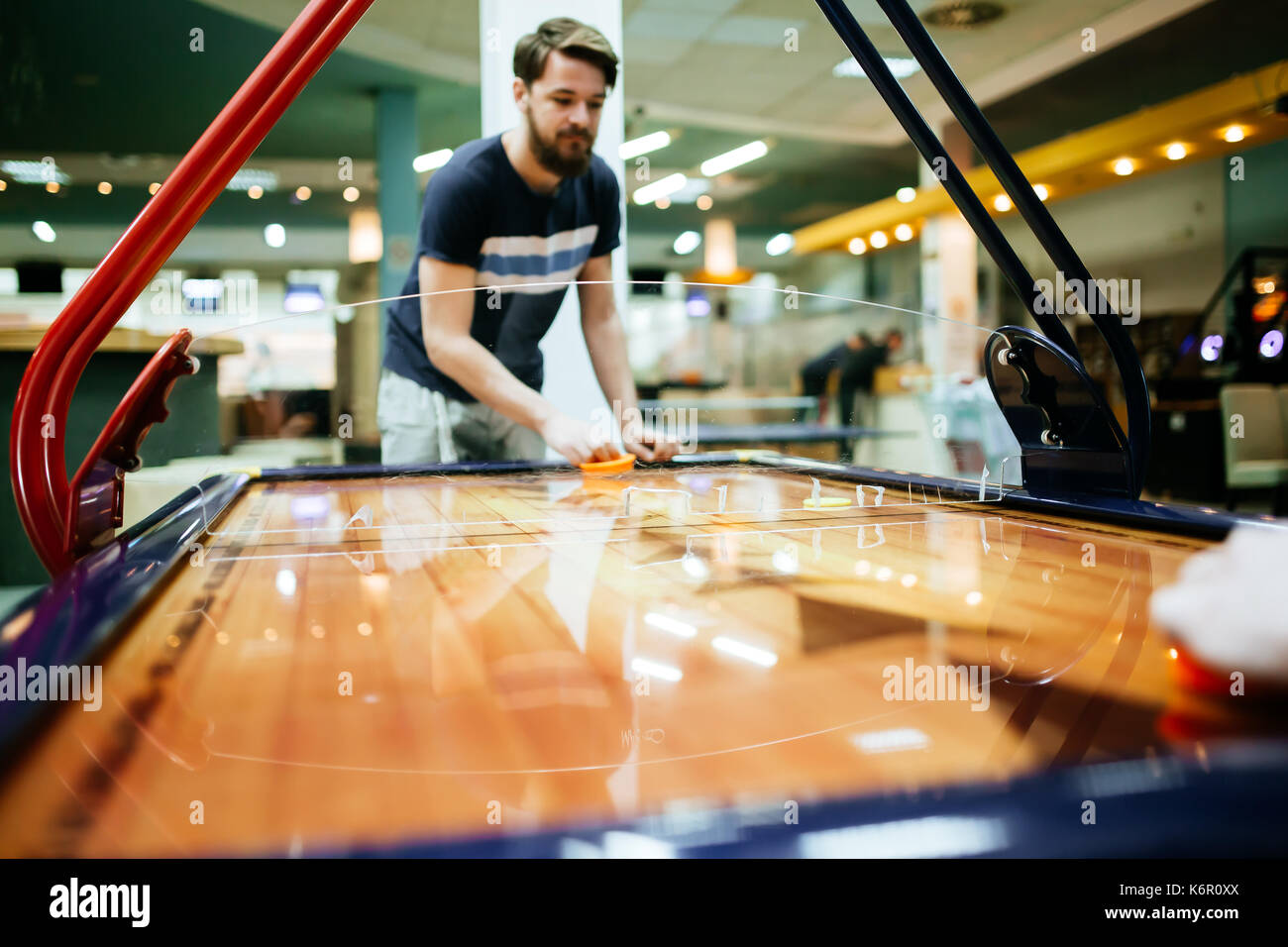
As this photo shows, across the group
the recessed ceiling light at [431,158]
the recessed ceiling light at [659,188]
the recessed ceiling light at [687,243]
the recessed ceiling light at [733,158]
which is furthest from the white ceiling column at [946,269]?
the recessed ceiling light at [431,158]

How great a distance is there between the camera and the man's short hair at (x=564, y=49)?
2137 millimetres

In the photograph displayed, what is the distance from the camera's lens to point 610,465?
163cm

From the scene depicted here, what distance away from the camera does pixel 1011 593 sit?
28.1 inches

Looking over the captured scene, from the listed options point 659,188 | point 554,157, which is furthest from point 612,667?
point 659,188

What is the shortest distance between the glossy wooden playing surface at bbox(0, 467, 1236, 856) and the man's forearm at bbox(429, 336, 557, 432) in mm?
737

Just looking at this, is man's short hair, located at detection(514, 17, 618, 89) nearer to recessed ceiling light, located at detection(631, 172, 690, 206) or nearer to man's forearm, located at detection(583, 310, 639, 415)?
man's forearm, located at detection(583, 310, 639, 415)

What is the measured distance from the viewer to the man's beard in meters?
2.10

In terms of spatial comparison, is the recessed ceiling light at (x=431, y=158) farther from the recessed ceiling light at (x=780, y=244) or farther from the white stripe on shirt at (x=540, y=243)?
the white stripe on shirt at (x=540, y=243)

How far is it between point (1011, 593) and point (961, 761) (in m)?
0.37

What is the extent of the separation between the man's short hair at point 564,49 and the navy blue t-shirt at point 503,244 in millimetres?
238

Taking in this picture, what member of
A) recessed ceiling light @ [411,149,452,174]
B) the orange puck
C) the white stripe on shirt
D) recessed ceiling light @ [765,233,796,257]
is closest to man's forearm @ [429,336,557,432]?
the orange puck

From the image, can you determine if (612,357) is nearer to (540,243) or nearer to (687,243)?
(540,243)

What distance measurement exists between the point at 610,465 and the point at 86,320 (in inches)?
34.5
